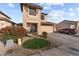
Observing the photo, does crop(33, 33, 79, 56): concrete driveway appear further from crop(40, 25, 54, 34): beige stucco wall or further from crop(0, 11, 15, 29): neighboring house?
crop(0, 11, 15, 29): neighboring house

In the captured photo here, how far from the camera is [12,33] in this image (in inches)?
115

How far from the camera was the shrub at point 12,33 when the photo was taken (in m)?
2.93

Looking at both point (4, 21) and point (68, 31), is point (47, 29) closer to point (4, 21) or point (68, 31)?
point (68, 31)

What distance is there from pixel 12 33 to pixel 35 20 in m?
0.46

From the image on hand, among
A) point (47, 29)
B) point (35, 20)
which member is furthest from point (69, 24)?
point (35, 20)

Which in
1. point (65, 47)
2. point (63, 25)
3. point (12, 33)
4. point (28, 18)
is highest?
point (28, 18)

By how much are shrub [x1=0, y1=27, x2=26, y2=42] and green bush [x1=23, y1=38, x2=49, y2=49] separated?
162 millimetres

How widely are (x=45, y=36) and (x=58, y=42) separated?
0.83ft

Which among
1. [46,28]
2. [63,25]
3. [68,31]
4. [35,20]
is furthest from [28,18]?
[68,31]

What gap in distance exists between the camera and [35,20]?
2.94 metres

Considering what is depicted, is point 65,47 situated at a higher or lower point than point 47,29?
lower

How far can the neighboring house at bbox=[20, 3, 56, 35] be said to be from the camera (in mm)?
2949

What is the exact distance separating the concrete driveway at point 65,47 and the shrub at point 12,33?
0.49 m

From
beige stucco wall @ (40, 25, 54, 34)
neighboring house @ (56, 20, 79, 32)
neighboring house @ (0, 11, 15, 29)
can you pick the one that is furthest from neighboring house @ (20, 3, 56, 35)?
neighboring house @ (0, 11, 15, 29)
